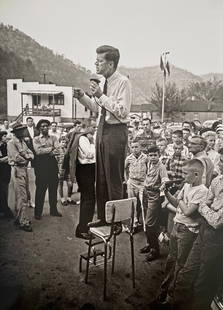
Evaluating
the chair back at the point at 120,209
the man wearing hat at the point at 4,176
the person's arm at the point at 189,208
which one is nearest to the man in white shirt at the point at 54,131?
the man wearing hat at the point at 4,176

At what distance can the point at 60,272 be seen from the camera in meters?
2.30

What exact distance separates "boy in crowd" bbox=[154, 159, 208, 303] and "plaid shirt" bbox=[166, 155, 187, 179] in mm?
49

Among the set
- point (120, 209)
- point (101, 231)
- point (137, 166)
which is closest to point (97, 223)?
point (101, 231)

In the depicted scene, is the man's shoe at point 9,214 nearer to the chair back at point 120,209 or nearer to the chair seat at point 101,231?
the chair seat at point 101,231

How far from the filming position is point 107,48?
2.34 meters

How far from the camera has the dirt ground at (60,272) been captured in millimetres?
2203

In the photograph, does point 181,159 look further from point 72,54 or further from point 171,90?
point 72,54

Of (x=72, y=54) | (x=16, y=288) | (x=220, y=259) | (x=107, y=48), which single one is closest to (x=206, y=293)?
(x=220, y=259)

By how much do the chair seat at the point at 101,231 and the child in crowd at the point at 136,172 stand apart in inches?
9.4

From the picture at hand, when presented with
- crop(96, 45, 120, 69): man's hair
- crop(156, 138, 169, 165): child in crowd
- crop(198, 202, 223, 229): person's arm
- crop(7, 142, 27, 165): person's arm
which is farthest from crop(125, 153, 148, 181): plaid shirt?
crop(7, 142, 27, 165): person's arm

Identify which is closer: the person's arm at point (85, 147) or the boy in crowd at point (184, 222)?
the boy in crowd at point (184, 222)

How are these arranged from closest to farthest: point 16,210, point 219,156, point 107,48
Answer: point 219,156, point 107,48, point 16,210

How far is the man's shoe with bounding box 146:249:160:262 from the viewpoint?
2.33m

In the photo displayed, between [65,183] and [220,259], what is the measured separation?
1.35 metres
